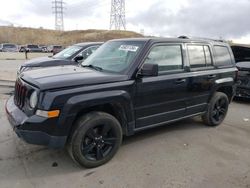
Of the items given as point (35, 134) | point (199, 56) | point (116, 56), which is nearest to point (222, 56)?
point (199, 56)

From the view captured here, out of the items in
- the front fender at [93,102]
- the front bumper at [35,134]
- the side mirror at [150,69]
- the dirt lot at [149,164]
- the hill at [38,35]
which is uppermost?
the hill at [38,35]

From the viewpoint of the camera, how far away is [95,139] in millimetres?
4027

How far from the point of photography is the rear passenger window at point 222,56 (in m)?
5.85

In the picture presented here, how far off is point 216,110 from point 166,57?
6.34 feet

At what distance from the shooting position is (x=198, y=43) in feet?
18.0

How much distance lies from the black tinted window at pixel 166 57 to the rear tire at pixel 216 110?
1.33 metres

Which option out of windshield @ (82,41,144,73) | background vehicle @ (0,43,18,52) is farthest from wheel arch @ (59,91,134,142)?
background vehicle @ (0,43,18,52)

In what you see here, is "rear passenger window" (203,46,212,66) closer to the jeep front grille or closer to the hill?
the jeep front grille

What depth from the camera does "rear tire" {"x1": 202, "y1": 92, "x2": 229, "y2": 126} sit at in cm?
580

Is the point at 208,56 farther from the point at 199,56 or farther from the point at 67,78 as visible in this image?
the point at 67,78

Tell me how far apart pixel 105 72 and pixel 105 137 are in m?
0.99

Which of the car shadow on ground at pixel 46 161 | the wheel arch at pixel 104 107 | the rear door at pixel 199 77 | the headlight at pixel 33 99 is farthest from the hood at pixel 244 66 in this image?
the headlight at pixel 33 99

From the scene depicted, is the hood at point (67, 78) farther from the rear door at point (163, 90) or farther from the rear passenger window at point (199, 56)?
the rear passenger window at point (199, 56)

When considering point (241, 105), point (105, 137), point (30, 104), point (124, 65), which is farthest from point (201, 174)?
point (241, 105)
